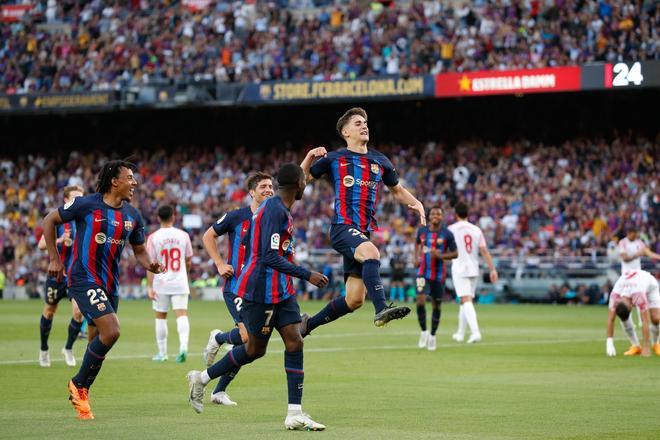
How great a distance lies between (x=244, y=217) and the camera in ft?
45.6

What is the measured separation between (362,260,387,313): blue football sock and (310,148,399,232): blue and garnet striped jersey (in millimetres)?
474

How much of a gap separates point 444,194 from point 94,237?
3293 cm

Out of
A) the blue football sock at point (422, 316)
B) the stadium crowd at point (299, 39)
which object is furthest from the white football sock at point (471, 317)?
the stadium crowd at point (299, 39)

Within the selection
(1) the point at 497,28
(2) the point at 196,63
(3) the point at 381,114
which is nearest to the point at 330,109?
(3) the point at 381,114

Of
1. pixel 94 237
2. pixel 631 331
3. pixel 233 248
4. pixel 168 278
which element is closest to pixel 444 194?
pixel 631 331

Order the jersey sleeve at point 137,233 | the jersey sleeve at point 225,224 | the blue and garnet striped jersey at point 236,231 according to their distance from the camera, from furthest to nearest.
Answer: the blue and garnet striped jersey at point 236,231 < the jersey sleeve at point 225,224 < the jersey sleeve at point 137,233

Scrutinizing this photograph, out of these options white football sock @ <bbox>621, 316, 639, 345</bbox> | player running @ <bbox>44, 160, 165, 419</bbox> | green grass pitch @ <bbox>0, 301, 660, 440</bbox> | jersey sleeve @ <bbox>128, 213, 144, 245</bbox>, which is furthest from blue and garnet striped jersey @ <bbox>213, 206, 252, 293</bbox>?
white football sock @ <bbox>621, 316, 639, 345</bbox>

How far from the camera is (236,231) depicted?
13875 millimetres

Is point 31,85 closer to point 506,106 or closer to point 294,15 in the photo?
point 294,15

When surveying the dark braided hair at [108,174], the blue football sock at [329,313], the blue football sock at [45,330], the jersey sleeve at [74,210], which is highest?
the dark braided hair at [108,174]

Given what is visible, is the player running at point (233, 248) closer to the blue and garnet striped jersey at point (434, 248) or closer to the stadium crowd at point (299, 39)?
the blue and garnet striped jersey at point (434, 248)

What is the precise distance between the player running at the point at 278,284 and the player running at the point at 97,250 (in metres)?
1.64

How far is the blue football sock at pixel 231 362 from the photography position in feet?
37.0

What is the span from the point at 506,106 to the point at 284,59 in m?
9.16
